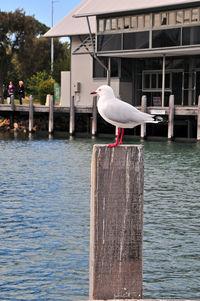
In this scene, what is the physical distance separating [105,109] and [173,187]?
Answer: 50.5ft

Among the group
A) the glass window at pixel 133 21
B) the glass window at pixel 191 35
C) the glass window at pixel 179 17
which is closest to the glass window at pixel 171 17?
the glass window at pixel 179 17

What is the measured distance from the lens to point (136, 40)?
4109 cm

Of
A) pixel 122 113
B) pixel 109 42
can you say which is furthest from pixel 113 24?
pixel 122 113

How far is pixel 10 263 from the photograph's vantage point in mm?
11305

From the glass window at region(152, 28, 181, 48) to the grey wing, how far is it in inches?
1320

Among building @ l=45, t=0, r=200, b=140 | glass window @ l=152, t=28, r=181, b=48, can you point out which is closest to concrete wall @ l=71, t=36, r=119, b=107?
building @ l=45, t=0, r=200, b=140

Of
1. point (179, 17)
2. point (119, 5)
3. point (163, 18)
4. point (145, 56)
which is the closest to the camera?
point (179, 17)

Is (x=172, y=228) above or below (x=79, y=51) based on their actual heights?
below

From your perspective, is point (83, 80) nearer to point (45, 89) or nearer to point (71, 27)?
point (71, 27)

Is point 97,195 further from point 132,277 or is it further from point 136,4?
point 136,4

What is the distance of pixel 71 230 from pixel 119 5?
30.5 meters

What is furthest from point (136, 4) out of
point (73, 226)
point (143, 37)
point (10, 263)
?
point (10, 263)

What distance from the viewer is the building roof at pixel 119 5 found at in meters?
38.8

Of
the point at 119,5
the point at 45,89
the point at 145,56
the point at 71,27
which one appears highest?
the point at 119,5
